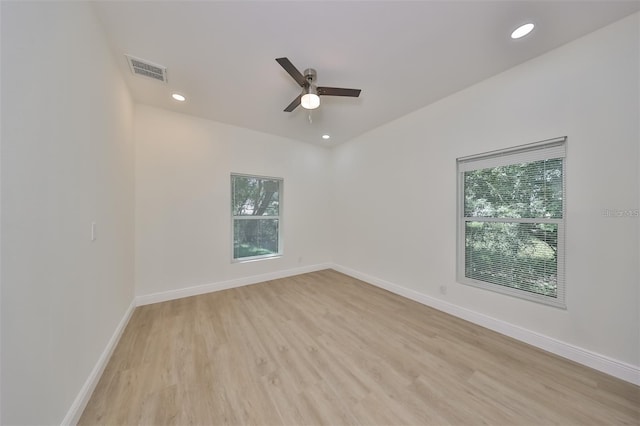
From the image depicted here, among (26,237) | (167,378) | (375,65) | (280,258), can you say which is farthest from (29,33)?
(280,258)

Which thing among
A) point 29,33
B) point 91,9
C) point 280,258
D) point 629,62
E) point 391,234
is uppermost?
point 91,9

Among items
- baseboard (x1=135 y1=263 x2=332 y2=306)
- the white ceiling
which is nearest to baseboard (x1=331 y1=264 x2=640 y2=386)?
baseboard (x1=135 y1=263 x2=332 y2=306)

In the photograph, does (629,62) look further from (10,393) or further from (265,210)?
(265,210)

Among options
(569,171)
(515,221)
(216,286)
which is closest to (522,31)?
(569,171)

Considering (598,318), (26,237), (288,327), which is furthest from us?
(288,327)

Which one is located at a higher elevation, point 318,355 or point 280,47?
point 280,47

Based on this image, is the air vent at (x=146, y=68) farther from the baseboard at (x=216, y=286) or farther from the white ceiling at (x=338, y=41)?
the baseboard at (x=216, y=286)

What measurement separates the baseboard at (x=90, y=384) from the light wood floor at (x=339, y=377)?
54mm

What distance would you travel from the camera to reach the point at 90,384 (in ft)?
4.81

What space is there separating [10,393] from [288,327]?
183cm

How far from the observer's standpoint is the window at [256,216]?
12.3 ft

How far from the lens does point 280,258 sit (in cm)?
411

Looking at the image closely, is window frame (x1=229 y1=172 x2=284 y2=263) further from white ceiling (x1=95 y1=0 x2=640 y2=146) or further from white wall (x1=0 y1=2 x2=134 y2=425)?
white wall (x1=0 y1=2 x2=134 y2=425)

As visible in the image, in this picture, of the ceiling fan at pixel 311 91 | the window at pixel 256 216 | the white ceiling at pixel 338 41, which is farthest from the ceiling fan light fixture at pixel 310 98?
the window at pixel 256 216
